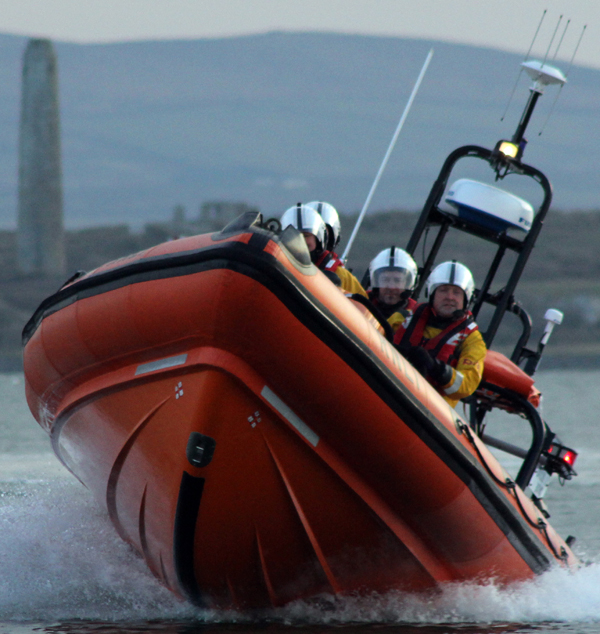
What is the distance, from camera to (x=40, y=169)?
3516 cm

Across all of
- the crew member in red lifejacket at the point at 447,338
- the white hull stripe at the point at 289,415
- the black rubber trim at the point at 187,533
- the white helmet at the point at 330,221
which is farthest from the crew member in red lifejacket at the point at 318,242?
the black rubber trim at the point at 187,533

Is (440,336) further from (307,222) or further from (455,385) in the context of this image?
(307,222)

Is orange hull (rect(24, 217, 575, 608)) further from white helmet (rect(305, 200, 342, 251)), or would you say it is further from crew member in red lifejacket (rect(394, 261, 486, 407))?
white helmet (rect(305, 200, 342, 251))

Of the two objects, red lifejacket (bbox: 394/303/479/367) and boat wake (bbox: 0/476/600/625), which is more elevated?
red lifejacket (bbox: 394/303/479/367)

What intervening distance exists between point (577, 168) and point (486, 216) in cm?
11012

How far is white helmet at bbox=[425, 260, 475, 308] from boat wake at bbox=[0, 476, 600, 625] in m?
1.22

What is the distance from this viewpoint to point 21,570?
4.30 metres

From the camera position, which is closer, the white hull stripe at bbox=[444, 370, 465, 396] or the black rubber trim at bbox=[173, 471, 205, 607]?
the black rubber trim at bbox=[173, 471, 205, 607]

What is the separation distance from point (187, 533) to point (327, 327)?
0.92 metres

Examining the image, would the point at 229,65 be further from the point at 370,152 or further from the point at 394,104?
the point at 370,152

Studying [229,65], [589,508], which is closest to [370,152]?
[229,65]

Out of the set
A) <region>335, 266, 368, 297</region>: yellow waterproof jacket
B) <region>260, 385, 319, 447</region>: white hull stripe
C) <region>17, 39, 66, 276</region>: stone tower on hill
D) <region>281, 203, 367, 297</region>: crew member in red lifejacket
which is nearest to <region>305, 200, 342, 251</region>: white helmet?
<region>281, 203, 367, 297</region>: crew member in red lifejacket

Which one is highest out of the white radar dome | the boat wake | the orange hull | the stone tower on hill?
the white radar dome

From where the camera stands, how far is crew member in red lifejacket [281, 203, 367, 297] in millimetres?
4789
